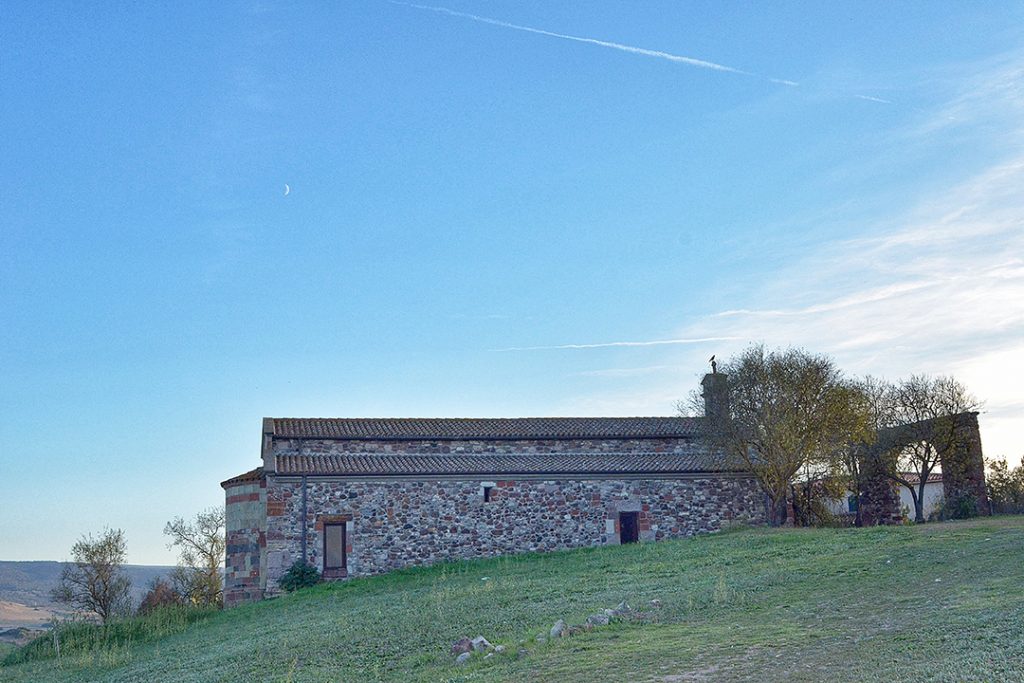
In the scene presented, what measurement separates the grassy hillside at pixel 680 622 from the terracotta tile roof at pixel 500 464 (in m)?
5.50

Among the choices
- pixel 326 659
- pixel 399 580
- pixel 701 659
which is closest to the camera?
pixel 701 659

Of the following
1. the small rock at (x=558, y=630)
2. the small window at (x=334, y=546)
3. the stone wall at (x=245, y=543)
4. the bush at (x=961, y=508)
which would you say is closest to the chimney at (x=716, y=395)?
the bush at (x=961, y=508)

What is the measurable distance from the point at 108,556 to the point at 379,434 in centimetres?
1313

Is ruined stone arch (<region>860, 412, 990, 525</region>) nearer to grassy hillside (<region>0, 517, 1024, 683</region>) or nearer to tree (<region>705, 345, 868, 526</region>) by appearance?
tree (<region>705, 345, 868, 526</region>)

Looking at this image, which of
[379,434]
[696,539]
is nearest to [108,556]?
[379,434]

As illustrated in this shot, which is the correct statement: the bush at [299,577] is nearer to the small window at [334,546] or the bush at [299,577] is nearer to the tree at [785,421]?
the small window at [334,546]

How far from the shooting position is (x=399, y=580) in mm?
28016

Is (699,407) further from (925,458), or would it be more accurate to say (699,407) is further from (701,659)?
(701,659)

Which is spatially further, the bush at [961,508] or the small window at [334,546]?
the bush at [961,508]

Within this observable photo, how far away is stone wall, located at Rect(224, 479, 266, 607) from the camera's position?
102 ft

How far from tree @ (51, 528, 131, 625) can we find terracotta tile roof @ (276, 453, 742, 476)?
10.8 m

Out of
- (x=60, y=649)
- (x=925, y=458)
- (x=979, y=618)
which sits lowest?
(x=60, y=649)

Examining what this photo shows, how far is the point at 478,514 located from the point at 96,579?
54.0 ft

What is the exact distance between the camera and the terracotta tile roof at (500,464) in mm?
31766
